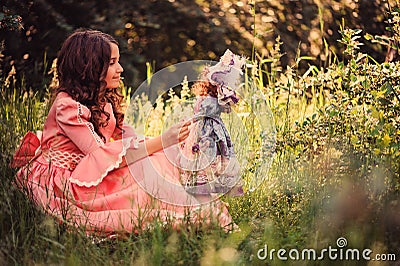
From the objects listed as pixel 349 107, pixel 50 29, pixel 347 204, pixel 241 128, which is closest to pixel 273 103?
pixel 241 128

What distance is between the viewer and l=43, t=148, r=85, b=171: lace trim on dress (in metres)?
2.78

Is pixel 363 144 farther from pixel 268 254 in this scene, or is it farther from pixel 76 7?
pixel 76 7

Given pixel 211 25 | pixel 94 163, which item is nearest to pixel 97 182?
pixel 94 163

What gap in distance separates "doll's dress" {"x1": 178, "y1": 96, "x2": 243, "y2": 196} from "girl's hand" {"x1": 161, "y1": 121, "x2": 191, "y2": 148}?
21 millimetres

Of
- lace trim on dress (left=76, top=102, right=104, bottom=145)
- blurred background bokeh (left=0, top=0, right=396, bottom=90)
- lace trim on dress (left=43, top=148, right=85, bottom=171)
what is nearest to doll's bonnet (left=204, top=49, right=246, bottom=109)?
lace trim on dress (left=76, top=102, right=104, bottom=145)

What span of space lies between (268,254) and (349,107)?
0.95m

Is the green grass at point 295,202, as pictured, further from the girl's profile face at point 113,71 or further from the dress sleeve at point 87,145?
the girl's profile face at point 113,71

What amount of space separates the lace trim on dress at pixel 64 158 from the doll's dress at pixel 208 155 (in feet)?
1.43

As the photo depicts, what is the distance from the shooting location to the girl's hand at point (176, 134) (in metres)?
2.61

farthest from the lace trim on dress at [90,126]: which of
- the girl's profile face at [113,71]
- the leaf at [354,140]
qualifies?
the leaf at [354,140]

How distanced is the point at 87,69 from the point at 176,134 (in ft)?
1.77

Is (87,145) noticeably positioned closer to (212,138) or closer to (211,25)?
(212,138)

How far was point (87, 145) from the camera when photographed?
107 inches

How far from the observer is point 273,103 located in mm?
3609
